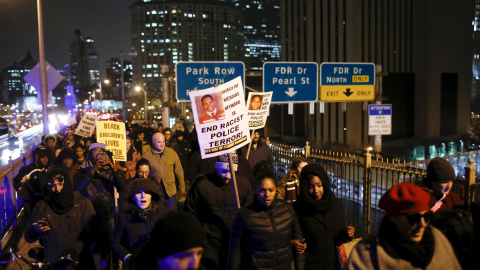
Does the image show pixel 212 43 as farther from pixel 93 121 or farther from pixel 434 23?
pixel 93 121

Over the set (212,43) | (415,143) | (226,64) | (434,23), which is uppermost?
(212,43)

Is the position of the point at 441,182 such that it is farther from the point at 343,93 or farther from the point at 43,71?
the point at 43,71

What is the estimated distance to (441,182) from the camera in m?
4.77

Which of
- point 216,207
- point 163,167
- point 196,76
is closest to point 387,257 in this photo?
point 216,207

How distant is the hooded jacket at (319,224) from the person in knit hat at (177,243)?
238 centimetres

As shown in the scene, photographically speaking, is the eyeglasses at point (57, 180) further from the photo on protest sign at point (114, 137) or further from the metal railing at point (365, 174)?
the photo on protest sign at point (114, 137)

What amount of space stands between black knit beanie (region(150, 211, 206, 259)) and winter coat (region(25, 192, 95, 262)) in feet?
8.77

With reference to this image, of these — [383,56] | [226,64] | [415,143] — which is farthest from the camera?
[415,143]

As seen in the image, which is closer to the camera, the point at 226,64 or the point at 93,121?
the point at 93,121

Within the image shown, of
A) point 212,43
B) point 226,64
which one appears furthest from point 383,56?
point 212,43

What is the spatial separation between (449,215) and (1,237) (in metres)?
7.49

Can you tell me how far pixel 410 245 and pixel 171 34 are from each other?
181504 millimetres

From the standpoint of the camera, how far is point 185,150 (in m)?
13.5

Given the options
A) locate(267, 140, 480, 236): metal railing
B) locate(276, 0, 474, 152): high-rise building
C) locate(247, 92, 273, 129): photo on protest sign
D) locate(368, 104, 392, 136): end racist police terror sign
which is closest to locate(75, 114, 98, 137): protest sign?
locate(267, 140, 480, 236): metal railing
